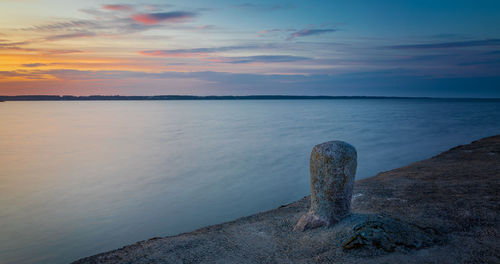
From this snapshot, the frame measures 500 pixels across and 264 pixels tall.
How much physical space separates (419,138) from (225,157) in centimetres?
2257

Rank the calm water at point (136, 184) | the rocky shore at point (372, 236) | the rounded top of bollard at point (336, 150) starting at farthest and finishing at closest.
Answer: the calm water at point (136, 184)
the rounded top of bollard at point (336, 150)
the rocky shore at point (372, 236)

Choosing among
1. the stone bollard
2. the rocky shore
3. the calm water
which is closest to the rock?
the rocky shore

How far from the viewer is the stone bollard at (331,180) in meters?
6.99

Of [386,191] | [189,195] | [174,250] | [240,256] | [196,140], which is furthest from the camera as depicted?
[196,140]

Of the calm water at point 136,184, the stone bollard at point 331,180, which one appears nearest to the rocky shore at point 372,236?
the stone bollard at point 331,180

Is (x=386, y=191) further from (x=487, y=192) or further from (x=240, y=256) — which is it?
(x=240, y=256)

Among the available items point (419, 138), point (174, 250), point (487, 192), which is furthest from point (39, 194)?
point (419, 138)

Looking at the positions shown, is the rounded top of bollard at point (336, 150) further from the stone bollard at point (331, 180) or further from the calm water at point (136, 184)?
the calm water at point (136, 184)

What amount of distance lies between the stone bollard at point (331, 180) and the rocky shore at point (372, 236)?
0.23m

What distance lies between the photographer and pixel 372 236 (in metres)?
5.95

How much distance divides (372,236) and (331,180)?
1511 mm

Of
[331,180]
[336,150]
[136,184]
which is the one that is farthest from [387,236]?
[136,184]

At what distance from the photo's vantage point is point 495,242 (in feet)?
19.6

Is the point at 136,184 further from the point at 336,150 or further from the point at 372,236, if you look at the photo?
the point at 372,236
